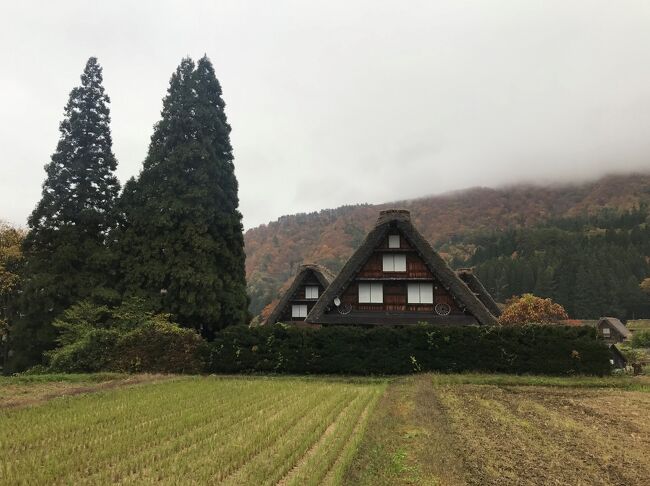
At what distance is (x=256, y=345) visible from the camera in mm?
25844

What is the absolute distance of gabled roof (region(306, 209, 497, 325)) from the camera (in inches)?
1105

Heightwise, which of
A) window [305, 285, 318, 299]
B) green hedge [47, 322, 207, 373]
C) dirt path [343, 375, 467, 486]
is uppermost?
window [305, 285, 318, 299]

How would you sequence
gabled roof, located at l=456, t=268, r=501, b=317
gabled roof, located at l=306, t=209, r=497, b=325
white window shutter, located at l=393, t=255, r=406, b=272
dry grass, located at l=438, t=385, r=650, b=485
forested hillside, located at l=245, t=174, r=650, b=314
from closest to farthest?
dry grass, located at l=438, t=385, r=650, b=485 < gabled roof, located at l=306, t=209, r=497, b=325 < white window shutter, located at l=393, t=255, r=406, b=272 < gabled roof, located at l=456, t=268, r=501, b=317 < forested hillside, located at l=245, t=174, r=650, b=314

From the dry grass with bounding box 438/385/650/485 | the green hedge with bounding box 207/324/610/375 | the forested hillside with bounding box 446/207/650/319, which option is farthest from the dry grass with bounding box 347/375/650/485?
the forested hillside with bounding box 446/207/650/319

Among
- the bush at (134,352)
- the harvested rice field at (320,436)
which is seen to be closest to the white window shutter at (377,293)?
the bush at (134,352)

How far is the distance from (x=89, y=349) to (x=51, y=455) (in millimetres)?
18233

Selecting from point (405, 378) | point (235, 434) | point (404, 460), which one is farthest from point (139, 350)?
point (404, 460)

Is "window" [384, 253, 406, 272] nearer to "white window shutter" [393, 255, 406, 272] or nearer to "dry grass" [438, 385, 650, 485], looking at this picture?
"white window shutter" [393, 255, 406, 272]

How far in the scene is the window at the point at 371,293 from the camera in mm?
30141

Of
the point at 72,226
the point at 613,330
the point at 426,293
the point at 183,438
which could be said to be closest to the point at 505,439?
the point at 183,438

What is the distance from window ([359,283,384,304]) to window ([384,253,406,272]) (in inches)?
49.6

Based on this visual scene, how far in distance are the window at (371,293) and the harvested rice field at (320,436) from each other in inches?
440

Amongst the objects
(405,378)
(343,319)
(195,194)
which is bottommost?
(405,378)

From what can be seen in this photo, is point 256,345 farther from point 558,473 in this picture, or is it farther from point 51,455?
point 558,473
